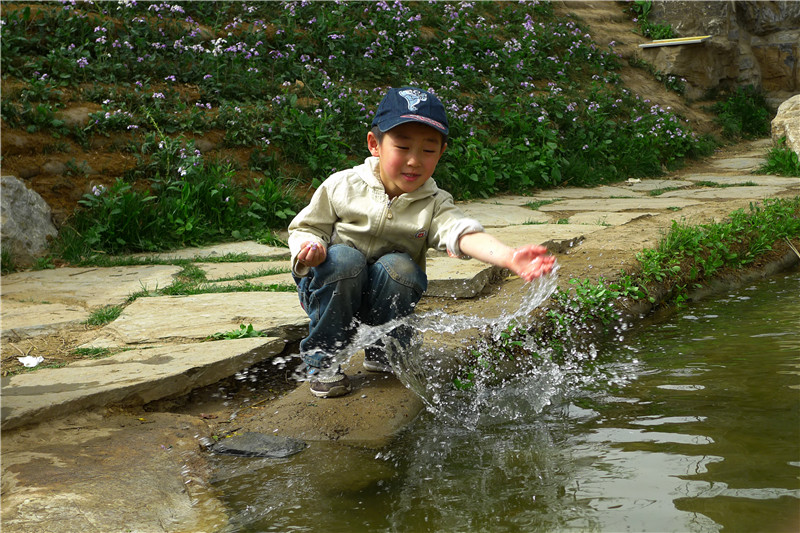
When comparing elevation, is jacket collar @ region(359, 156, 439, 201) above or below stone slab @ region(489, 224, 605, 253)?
above

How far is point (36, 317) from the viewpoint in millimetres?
3654

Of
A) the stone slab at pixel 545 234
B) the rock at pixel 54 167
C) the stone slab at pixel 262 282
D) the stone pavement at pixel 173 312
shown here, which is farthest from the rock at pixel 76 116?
the stone slab at pixel 545 234

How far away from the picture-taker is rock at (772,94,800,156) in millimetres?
8102

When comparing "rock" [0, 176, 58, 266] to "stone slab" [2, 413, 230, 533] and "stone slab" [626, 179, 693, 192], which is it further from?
"stone slab" [626, 179, 693, 192]

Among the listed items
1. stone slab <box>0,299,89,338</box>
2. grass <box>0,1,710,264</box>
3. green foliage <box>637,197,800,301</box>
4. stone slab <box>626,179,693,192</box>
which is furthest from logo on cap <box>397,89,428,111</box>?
stone slab <box>626,179,693,192</box>

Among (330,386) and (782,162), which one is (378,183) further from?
(782,162)

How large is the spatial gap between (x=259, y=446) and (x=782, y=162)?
719 cm

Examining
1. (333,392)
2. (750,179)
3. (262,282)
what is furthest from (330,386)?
(750,179)

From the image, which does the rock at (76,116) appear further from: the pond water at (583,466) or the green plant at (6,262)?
the pond water at (583,466)

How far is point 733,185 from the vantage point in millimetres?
7363

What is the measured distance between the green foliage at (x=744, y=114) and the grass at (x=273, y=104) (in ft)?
4.09

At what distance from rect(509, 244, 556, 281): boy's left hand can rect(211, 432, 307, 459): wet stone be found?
2.93 feet

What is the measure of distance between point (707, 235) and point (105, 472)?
3629mm

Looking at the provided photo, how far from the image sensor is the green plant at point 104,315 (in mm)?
3611
